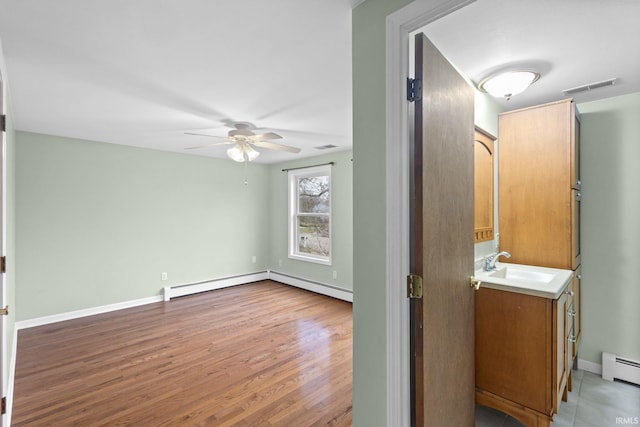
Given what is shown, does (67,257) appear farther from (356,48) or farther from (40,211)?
(356,48)

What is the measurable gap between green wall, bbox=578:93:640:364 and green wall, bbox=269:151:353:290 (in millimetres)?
2776

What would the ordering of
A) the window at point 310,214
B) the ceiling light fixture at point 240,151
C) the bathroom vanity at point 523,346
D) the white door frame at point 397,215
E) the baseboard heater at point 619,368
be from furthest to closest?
1. the window at point 310,214
2. the ceiling light fixture at point 240,151
3. the baseboard heater at point 619,368
4. the bathroom vanity at point 523,346
5. the white door frame at point 397,215

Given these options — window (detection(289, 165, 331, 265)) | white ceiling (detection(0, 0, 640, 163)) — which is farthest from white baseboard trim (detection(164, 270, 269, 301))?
white ceiling (detection(0, 0, 640, 163))

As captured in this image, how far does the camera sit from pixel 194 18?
1464 mm

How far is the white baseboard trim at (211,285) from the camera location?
185 inches

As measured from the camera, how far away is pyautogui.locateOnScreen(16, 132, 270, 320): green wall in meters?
3.59

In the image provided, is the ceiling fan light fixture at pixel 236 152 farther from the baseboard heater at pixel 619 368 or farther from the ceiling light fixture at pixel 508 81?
the baseboard heater at pixel 619 368

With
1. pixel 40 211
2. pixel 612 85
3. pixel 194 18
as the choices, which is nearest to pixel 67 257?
pixel 40 211

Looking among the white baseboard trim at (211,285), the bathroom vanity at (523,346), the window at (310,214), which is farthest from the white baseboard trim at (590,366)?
the white baseboard trim at (211,285)

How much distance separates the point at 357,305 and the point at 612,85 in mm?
2539

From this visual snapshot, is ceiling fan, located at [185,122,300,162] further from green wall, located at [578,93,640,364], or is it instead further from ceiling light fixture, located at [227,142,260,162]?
green wall, located at [578,93,640,364]

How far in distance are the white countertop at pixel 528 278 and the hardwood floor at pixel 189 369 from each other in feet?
4.39

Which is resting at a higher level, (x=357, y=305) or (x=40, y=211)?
(x=40, y=211)

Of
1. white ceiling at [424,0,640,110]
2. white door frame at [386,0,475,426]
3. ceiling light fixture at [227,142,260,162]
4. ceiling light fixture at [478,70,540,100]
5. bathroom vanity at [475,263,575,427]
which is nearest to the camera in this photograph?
white door frame at [386,0,475,426]
